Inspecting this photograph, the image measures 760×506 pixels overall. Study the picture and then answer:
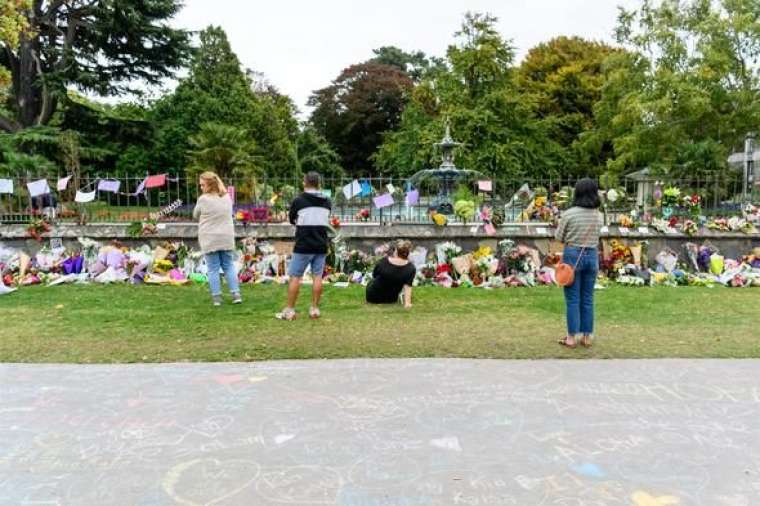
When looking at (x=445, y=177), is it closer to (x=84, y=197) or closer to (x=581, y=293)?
(x=84, y=197)

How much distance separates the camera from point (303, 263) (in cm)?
721

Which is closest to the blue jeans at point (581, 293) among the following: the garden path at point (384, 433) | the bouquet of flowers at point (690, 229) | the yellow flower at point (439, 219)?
the garden path at point (384, 433)

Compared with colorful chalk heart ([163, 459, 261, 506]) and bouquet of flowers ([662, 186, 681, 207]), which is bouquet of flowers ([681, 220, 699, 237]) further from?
colorful chalk heart ([163, 459, 261, 506])

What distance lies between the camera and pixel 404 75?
4566 centimetres

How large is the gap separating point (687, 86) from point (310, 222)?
1802 centimetres

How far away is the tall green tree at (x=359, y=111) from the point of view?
4219 cm

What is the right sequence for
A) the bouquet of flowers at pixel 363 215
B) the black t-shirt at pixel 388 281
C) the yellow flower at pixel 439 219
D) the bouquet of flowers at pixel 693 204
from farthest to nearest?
the bouquet of flowers at pixel 363 215, the bouquet of flowers at pixel 693 204, the yellow flower at pixel 439 219, the black t-shirt at pixel 388 281

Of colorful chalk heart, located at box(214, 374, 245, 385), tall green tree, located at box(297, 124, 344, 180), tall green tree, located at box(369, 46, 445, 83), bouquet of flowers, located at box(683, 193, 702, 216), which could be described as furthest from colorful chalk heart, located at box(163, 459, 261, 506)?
tall green tree, located at box(369, 46, 445, 83)

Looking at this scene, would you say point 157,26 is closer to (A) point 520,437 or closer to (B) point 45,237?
(B) point 45,237

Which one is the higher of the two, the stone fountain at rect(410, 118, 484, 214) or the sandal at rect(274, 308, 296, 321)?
the stone fountain at rect(410, 118, 484, 214)

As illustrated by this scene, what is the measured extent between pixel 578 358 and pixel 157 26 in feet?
71.9

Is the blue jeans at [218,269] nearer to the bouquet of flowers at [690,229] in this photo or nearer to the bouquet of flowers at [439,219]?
the bouquet of flowers at [439,219]

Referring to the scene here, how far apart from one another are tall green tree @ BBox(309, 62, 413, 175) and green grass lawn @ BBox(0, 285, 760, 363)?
110 ft

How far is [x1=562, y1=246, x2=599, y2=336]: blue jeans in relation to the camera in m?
5.96
